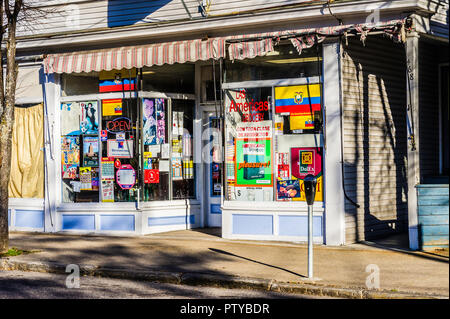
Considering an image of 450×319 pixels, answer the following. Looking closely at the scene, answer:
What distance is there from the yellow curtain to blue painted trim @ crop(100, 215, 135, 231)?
1750 mm

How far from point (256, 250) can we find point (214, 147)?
11.7ft

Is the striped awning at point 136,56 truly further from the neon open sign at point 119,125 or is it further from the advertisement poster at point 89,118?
the neon open sign at point 119,125

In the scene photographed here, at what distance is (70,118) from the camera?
47.9 ft

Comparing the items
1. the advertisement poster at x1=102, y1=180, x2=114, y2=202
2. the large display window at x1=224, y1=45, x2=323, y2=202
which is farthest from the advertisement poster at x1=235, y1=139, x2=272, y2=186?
the advertisement poster at x1=102, y1=180, x2=114, y2=202

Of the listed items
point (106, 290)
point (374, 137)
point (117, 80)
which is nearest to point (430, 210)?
point (374, 137)

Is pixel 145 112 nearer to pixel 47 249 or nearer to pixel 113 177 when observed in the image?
pixel 113 177

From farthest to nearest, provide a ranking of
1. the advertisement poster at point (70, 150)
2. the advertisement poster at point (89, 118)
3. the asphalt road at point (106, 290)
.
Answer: the advertisement poster at point (70, 150) → the advertisement poster at point (89, 118) → the asphalt road at point (106, 290)

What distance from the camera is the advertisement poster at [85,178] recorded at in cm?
1443

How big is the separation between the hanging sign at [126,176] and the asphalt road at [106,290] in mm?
4293

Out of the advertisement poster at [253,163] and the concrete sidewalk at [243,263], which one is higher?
the advertisement poster at [253,163]

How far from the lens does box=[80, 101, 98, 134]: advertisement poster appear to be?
47.0ft

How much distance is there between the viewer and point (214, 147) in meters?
14.6

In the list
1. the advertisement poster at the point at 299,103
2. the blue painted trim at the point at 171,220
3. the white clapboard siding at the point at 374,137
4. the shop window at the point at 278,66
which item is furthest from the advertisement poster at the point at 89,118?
the white clapboard siding at the point at 374,137
